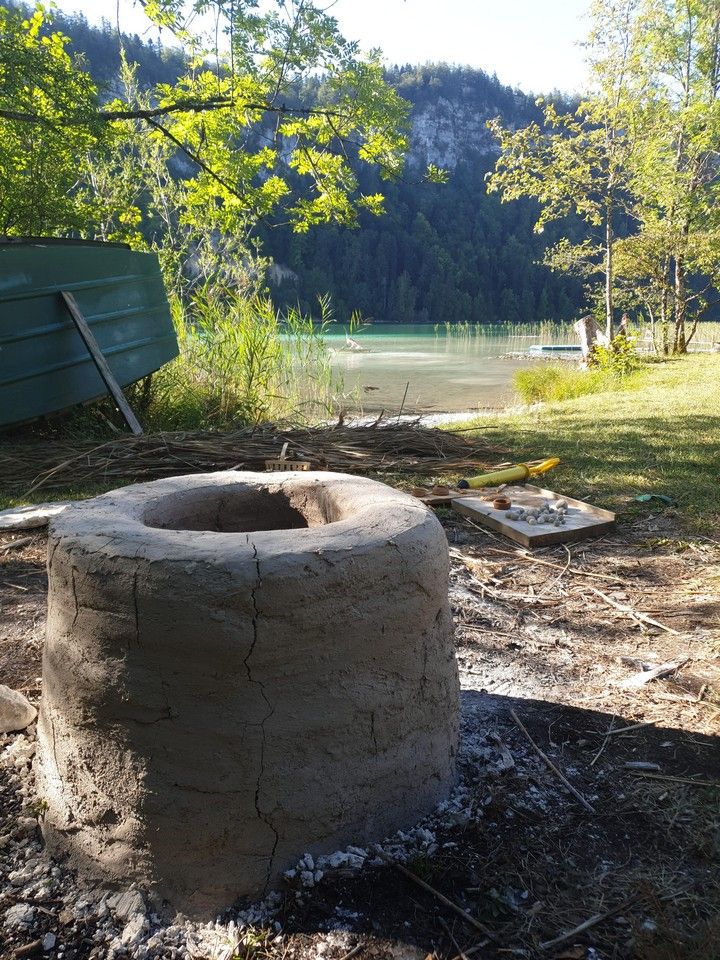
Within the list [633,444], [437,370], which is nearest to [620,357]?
[633,444]

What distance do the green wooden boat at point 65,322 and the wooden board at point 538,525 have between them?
4345mm

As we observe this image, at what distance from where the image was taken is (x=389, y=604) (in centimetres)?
189

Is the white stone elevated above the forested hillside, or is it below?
below

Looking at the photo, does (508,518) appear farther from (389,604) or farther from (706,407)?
(706,407)

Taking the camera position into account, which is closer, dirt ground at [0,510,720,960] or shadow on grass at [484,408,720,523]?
dirt ground at [0,510,720,960]

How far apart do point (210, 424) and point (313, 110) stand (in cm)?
498

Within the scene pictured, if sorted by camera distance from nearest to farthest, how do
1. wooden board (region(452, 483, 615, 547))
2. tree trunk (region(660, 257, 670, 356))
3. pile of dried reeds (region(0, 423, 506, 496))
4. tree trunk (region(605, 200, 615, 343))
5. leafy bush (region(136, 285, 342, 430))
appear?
wooden board (region(452, 483, 615, 547)) < pile of dried reeds (region(0, 423, 506, 496)) < leafy bush (region(136, 285, 342, 430)) < tree trunk (region(605, 200, 615, 343)) < tree trunk (region(660, 257, 670, 356))

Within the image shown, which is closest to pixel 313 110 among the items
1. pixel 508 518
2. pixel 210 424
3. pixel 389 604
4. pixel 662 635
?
pixel 210 424

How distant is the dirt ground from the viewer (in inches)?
66.3

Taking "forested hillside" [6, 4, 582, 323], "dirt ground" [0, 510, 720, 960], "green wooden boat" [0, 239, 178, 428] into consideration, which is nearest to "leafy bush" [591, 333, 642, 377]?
"green wooden boat" [0, 239, 178, 428]

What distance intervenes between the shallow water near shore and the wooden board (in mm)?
2203

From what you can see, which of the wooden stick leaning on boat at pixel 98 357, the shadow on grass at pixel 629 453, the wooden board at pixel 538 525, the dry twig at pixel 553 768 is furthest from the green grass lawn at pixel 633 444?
the wooden stick leaning on boat at pixel 98 357

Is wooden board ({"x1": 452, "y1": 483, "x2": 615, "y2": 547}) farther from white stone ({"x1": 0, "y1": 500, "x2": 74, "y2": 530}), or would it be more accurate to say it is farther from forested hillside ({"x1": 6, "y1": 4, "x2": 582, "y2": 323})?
forested hillside ({"x1": 6, "y1": 4, "x2": 582, "y2": 323})

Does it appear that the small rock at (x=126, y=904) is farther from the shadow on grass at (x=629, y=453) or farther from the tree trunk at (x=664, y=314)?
the tree trunk at (x=664, y=314)
